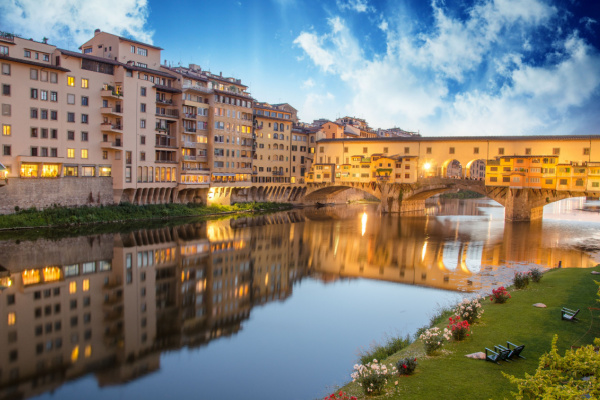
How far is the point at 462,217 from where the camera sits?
62.9 metres

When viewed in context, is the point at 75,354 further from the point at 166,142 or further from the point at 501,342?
the point at 166,142

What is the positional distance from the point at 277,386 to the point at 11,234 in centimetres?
3130

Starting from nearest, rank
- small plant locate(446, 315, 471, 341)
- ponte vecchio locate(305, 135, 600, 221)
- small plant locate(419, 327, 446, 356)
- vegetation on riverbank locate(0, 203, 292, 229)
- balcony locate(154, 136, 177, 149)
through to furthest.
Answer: small plant locate(419, 327, 446, 356) < small plant locate(446, 315, 471, 341) < vegetation on riverbank locate(0, 203, 292, 229) < balcony locate(154, 136, 177, 149) < ponte vecchio locate(305, 135, 600, 221)

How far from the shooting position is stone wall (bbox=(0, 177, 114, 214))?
39938 millimetres

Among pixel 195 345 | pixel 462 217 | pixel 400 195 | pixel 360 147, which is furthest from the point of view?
pixel 360 147

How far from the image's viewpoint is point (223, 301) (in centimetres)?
2269

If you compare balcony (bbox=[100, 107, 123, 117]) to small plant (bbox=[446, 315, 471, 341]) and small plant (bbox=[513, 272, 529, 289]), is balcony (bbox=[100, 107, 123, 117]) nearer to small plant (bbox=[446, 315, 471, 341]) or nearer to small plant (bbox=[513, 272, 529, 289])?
small plant (bbox=[513, 272, 529, 289])

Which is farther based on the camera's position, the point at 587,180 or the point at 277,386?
the point at 587,180

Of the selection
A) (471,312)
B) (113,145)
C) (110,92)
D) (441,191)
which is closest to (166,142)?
(113,145)

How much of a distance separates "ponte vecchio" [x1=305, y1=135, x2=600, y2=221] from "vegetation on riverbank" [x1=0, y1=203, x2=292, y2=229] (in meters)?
20.4

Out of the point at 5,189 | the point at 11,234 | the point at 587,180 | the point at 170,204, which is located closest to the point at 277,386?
the point at 11,234

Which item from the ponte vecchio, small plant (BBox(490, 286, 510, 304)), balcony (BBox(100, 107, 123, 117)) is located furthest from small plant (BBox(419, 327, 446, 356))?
the ponte vecchio

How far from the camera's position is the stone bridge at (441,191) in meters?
56.9

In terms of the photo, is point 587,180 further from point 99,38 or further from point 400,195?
point 99,38
